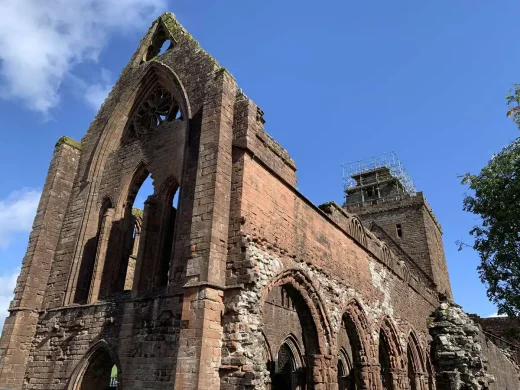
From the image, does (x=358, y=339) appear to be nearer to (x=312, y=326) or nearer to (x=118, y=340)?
(x=312, y=326)

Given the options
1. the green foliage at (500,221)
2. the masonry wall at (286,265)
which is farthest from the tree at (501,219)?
the masonry wall at (286,265)

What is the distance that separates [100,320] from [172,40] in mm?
7915

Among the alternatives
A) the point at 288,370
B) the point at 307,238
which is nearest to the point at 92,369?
the point at 307,238

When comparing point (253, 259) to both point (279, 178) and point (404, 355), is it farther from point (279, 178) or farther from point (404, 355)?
point (404, 355)

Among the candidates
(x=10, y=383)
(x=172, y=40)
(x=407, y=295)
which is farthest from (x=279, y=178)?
(x=407, y=295)

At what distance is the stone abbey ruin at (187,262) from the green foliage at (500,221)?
112 inches

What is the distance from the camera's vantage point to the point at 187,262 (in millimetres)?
7523

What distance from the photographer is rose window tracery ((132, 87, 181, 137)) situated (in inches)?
442

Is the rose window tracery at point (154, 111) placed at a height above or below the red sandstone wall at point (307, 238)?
Result: above

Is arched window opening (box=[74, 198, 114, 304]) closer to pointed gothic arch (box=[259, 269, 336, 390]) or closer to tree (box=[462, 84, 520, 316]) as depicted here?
pointed gothic arch (box=[259, 269, 336, 390])

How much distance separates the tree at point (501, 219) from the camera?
44.7ft

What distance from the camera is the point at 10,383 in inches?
365

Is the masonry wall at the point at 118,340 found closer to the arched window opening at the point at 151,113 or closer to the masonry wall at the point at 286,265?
the masonry wall at the point at 286,265

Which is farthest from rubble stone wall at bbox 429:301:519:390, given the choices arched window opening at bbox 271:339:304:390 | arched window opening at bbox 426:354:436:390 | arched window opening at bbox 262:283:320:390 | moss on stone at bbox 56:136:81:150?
moss on stone at bbox 56:136:81:150
